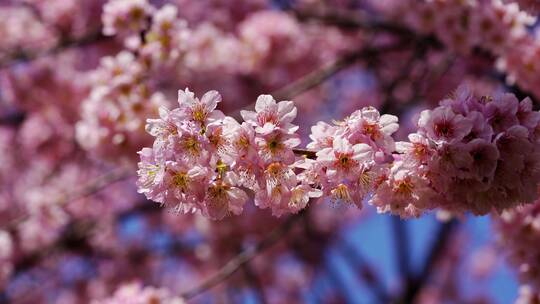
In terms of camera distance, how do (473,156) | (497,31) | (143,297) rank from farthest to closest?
(497,31)
(143,297)
(473,156)

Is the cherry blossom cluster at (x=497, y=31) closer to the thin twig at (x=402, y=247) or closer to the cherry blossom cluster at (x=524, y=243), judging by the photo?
the cherry blossom cluster at (x=524, y=243)

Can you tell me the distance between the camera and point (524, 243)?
3.05m

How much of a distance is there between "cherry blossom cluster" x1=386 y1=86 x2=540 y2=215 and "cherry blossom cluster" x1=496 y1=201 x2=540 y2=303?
1.26 meters

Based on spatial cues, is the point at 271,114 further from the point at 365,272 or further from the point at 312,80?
the point at 365,272

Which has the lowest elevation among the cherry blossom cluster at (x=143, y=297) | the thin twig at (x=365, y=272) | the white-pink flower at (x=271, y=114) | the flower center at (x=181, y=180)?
the thin twig at (x=365, y=272)

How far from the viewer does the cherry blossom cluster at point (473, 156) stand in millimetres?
1743

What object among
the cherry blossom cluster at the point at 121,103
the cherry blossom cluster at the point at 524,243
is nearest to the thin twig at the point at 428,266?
the cherry blossom cluster at the point at 524,243

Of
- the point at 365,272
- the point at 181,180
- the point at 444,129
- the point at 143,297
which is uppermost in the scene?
the point at 181,180

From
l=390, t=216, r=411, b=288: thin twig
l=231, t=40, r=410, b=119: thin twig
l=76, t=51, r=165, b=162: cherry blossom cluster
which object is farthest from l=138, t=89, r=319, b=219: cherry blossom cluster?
l=390, t=216, r=411, b=288: thin twig

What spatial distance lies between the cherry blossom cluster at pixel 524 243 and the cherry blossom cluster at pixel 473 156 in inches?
49.5

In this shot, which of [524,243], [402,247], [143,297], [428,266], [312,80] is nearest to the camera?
[524,243]

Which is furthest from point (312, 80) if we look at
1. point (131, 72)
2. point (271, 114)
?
point (271, 114)

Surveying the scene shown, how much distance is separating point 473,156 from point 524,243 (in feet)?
5.02

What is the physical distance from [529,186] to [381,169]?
0.44 m
